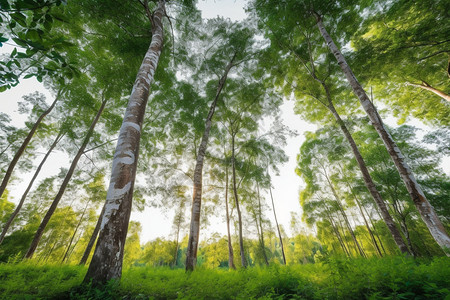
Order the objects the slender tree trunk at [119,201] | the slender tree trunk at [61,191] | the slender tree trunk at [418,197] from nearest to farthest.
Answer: the slender tree trunk at [119,201]
the slender tree trunk at [418,197]
the slender tree trunk at [61,191]

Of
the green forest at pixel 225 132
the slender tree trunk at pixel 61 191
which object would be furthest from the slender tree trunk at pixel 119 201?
the slender tree trunk at pixel 61 191

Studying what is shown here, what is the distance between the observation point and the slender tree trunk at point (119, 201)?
7.73 ft

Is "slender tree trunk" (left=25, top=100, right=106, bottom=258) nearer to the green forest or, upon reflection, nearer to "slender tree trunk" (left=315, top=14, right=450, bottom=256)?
the green forest

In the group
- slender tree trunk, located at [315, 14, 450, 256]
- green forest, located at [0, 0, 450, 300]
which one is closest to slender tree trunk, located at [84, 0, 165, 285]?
green forest, located at [0, 0, 450, 300]

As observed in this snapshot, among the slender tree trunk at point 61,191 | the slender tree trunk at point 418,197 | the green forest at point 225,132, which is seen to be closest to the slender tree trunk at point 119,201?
the green forest at point 225,132

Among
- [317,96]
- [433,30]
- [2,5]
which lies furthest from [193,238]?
[433,30]

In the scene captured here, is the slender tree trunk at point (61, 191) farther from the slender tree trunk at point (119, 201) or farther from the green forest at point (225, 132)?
the slender tree trunk at point (119, 201)

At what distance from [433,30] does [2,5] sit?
11653mm

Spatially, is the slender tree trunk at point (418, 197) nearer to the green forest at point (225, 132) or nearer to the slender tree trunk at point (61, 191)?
the green forest at point (225, 132)

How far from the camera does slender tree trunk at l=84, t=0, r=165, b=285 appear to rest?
7.73ft

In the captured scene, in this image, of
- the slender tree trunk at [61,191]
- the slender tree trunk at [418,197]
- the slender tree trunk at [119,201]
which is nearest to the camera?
the slender tree trunk at [119,201]

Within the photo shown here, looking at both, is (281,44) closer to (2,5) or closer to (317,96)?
(317,96)

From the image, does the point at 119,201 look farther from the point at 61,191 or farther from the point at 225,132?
the point at 225,132

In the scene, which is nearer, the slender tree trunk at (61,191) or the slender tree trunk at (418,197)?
the slender tree trunk at (418,197)
